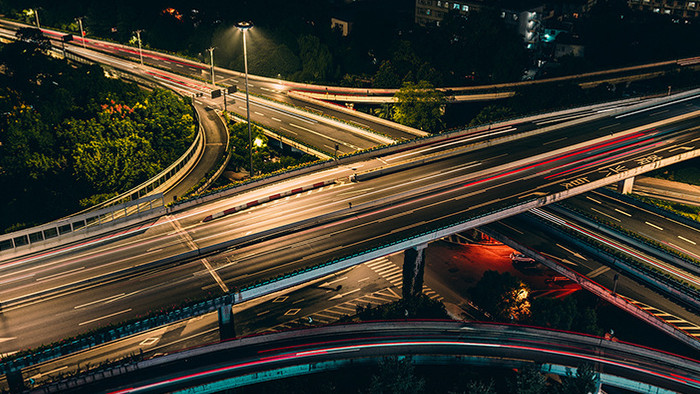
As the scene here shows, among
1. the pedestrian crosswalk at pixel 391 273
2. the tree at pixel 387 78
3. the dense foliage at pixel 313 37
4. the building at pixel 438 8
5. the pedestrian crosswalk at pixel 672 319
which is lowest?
the pedestrian crosswalk at pixel 391 273

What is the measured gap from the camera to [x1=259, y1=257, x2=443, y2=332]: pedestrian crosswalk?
6706 cm

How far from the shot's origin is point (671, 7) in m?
175

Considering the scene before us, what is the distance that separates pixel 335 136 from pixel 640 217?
172 feet

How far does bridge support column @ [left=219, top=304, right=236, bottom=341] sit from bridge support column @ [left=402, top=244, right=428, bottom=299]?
2252 cm

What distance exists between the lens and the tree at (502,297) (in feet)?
222

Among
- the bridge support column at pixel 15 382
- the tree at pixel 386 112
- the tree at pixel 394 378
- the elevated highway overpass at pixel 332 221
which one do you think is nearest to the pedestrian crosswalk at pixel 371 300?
the elevated highway overpass at pixel 332 221

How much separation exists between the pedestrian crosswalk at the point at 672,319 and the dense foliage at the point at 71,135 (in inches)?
2791

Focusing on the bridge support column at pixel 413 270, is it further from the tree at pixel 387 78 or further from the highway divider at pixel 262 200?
the tree at pixel 387 78

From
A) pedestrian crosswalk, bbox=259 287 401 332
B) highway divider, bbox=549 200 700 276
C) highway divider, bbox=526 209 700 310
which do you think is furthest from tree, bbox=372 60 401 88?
pedestrian crosswalk, bbox=259 287 401 332

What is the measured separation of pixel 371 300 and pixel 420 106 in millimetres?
49832

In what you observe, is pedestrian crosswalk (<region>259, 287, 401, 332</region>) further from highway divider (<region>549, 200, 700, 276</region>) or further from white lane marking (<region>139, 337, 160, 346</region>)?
highway divider (<region>549, 200, 700, 276</region>)

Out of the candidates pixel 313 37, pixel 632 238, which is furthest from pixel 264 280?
pixel 313 37

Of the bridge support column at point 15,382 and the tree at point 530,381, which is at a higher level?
the bridge support column at point 15,382

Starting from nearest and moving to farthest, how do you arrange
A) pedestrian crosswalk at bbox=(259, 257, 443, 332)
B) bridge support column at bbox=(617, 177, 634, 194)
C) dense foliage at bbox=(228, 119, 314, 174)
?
1. pedestrian crosswalk at bbox=(259, 257, 443, 332)
2. bridge support column at bbox=(617, 177, 634, 194)
3. dense foliage at bbox=(228, 119, 314, 174)
